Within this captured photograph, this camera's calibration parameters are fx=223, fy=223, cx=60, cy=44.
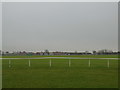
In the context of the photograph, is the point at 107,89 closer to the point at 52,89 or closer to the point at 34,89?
the point at 52,89

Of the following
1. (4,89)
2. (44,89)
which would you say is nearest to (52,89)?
(44,89)

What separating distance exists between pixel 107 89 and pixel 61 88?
5.22 ft

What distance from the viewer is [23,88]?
25.5ft

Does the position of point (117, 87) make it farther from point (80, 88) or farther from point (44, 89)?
point (44, 89)

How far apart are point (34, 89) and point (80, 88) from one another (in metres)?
1.59

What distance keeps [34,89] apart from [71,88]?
128cm

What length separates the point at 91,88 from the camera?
779 cm

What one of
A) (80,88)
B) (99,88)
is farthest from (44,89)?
(99,88)

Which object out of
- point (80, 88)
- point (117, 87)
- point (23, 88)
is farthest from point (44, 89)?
point (117, 87)

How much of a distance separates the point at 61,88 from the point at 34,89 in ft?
3.06

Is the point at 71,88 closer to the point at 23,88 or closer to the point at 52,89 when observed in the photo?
the point at 52,89

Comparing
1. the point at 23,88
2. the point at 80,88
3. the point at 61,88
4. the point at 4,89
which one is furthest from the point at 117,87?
the point at 4,89

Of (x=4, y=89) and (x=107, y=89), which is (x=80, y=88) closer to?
(x=107, y=89)

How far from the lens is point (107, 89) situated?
303 inches
